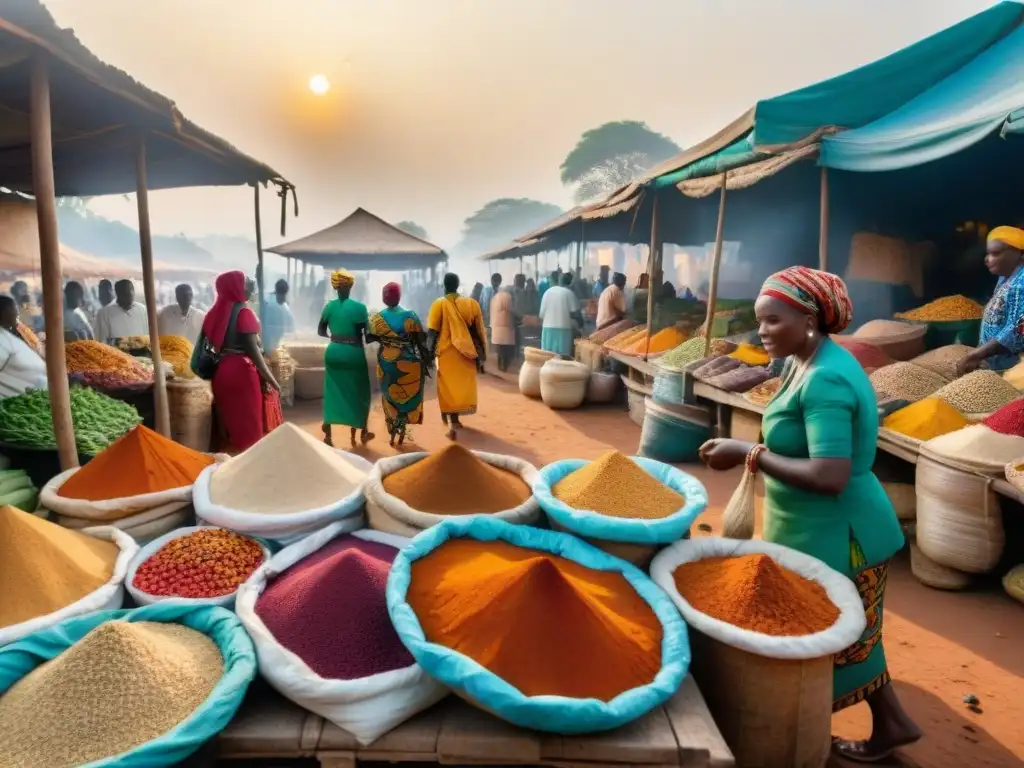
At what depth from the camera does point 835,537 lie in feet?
5.47

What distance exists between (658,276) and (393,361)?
17.0 feet

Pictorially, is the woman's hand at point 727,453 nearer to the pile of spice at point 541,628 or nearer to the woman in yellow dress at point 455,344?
the pile of spice at point 541,628

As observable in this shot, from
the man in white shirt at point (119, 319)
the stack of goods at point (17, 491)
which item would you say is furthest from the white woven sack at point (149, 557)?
the man in white shirt at point (119, 319)

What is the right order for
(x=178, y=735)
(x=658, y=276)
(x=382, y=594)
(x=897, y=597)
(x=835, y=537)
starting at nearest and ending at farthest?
(x=178, y=735)
(x=382, y=594)
(x=835, y=537)
(x=897, y=597)
(x=658, y=276)

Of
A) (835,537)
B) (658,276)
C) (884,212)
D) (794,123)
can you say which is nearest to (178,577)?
(835,537)

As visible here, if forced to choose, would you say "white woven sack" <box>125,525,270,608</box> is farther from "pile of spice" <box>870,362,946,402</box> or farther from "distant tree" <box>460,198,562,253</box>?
"distant tree" <box>460,198,562,253</box>

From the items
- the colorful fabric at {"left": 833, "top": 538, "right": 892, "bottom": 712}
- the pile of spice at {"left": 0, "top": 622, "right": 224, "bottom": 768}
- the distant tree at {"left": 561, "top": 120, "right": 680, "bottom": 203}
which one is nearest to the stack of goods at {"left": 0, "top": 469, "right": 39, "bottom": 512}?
the pile of spice at {"left": 0, "top": 622, "right": 224, "bottom": 768}

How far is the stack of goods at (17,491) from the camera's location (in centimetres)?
242

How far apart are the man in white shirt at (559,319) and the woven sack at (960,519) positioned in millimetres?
6045

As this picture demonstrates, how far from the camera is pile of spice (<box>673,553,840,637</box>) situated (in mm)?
1433

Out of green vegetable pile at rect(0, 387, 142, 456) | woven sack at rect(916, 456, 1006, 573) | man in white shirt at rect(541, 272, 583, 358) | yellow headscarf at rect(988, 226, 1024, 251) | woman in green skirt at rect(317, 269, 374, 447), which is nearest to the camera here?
woven sack at rect(916, 456, 1006, 573)

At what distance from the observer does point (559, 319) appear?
29.1 ft

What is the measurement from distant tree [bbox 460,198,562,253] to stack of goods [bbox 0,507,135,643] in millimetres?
67630

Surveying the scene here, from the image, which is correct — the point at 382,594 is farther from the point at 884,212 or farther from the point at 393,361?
the point at 884,212
